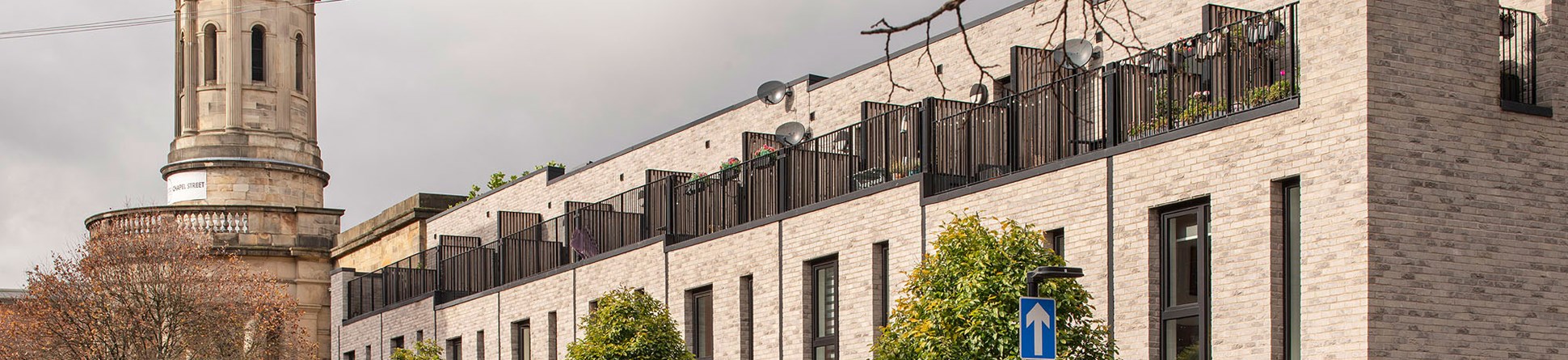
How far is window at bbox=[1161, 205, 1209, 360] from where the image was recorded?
65.4 ft

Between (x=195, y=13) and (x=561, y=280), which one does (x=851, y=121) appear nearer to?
(x=561, y=280)

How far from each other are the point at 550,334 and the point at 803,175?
960 cm

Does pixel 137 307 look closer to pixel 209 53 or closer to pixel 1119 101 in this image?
pixel 209 53

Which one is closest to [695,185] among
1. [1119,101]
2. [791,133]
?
[791,133]

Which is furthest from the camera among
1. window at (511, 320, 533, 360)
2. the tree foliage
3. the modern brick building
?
the tree foliage

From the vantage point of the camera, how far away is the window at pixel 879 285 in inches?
1005

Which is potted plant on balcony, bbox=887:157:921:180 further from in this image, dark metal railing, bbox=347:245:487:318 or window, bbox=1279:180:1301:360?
dark metal railing, bbox=347:245:487:318

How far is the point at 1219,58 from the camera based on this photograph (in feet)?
67.4

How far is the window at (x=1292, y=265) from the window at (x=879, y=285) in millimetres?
7418

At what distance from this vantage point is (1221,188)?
19.5 meters

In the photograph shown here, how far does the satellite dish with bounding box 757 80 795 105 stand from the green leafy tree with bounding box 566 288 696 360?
5641mm

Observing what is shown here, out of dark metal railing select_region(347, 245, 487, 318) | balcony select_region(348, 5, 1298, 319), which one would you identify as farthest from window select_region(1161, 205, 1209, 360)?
dark metal railing select_region(347, 245, 487, 318)

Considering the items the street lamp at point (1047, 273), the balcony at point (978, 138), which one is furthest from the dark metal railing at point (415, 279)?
the street lamp at point (1047, 273)

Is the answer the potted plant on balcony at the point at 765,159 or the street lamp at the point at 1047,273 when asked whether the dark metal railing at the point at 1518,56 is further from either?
the potted plant on balcony at the point at 765,159
